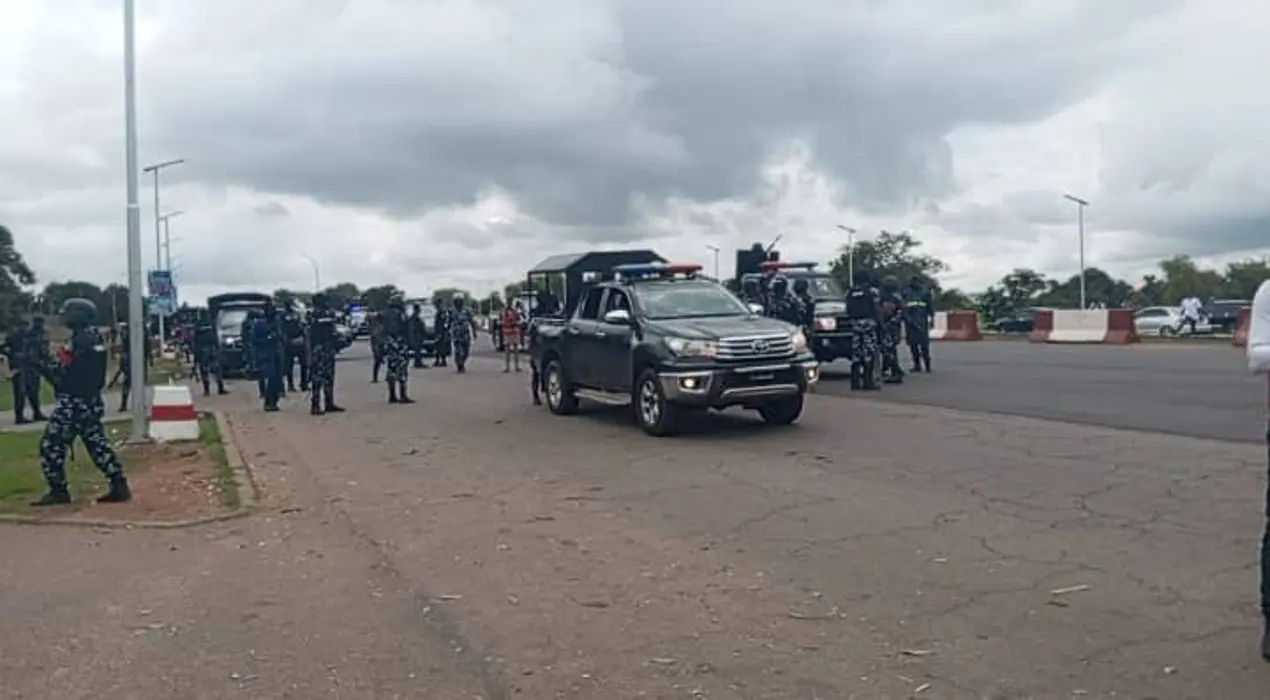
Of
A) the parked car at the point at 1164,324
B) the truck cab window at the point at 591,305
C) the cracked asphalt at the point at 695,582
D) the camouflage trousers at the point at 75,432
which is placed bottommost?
the cracked asphalt at the point at 695,582

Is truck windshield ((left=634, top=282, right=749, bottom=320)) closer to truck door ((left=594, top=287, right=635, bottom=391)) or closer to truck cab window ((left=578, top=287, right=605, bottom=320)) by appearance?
truck door ((left=594, top=287, right=635, bottom=391))

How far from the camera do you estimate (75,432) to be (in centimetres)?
1137

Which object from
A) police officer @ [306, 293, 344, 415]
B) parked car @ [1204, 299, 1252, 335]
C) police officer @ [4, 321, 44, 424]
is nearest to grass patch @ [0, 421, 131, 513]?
→ police officer @ [4, 321, 44, 424]

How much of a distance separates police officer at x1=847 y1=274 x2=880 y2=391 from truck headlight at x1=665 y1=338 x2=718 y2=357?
6.12 metres

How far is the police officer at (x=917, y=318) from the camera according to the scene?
2470cm

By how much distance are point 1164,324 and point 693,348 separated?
48.3 m

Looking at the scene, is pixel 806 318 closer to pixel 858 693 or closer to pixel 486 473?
pixel 486 473

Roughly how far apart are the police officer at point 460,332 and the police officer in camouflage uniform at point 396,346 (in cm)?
933

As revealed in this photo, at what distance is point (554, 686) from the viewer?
19.5ft

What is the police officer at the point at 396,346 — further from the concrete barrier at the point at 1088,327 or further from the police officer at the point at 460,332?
the concrete barrier at the point at 1088,327

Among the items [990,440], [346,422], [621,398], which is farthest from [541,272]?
[990,440]

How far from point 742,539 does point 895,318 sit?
47.7ft

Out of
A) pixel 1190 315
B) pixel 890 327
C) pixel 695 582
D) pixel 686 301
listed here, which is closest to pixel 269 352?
pixel 686 301

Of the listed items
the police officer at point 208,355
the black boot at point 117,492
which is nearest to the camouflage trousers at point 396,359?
the police officer at point 208,355
